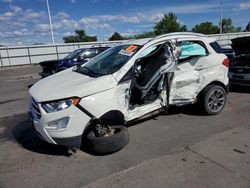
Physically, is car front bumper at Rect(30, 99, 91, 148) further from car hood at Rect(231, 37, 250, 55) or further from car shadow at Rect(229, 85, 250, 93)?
car hood at Rect(231, 37, 250, 55)

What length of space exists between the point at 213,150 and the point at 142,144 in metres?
1.15

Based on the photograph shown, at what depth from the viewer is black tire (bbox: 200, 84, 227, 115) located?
5105 mm

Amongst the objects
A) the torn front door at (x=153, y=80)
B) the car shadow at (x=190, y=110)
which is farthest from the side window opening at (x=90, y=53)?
the torn front door at (x=153, y=80)

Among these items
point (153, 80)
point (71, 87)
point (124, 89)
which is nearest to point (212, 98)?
point (153, 80)

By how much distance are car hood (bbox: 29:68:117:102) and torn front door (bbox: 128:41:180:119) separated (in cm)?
68

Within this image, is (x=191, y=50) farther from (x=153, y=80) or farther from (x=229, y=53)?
(x=229, y=53)

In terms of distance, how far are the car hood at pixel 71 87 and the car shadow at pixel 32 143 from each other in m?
0.97

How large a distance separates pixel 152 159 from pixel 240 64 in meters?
5.52

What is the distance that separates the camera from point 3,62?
23.9 m

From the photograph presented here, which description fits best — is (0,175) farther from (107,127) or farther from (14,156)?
(107,127)

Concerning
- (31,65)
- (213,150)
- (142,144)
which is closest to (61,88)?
(142,144)

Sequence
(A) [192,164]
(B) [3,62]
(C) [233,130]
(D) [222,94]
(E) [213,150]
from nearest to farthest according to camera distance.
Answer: (A) [192,164] < (E) [213,150] < (C) [233,130] < (D) [222,94] < (B) [3,62]

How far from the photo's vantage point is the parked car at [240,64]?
7.19m

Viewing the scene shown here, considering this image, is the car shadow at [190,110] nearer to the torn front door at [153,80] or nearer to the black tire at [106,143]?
the torn front door at [153,80]
